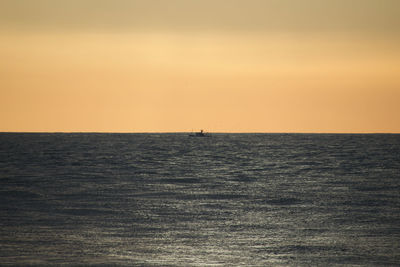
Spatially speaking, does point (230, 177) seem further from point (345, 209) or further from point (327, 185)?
point (345, 209)

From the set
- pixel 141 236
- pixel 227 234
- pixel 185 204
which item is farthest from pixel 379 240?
pixel 185 204

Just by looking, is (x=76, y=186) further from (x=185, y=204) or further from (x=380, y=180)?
(x=380, y=180)

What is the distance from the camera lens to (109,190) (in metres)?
44.6

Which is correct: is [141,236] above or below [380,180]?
below

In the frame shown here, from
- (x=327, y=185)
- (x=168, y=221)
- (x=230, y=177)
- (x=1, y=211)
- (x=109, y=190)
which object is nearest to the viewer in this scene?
(x=168, y=221)

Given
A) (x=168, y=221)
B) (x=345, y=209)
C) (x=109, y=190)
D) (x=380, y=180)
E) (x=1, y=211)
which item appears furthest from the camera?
(x=380, y=180)

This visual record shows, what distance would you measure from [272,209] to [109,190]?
14.4 m

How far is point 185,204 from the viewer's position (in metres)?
36.8

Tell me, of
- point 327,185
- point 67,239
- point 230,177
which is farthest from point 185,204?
point 230,177

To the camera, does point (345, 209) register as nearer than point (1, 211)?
No

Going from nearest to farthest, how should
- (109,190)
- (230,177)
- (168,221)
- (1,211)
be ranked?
(168,221), (1,211), (109,190), (230,177)

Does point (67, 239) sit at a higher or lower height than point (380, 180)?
lower

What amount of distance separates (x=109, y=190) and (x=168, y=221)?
631 inches

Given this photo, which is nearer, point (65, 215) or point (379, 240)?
point (379, 240)
